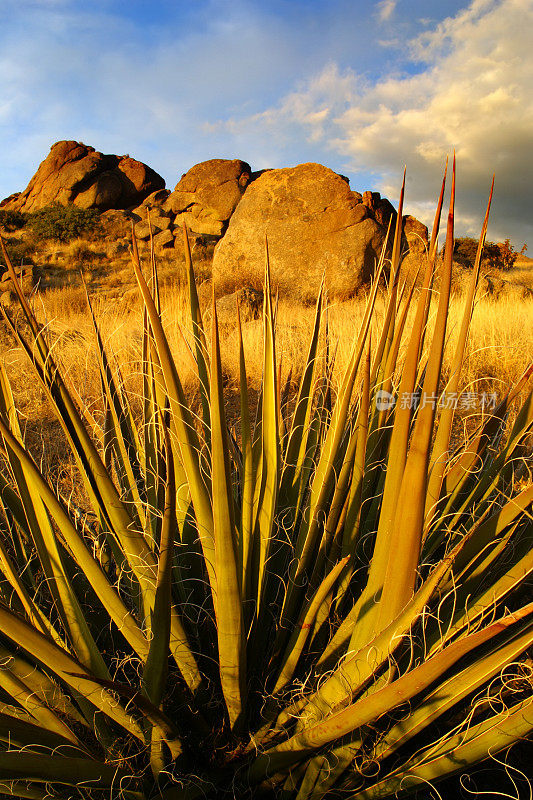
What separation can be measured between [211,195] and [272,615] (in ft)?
79.4

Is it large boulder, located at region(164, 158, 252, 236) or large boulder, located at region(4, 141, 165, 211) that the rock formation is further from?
large boulder, located at region(4, 141, 165, 211)

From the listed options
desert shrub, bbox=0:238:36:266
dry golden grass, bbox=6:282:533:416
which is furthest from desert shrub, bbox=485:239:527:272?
desert shrub, bbox=0:238:36:266

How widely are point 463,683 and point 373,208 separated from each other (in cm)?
1122

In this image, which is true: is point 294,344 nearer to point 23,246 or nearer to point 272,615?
point 272,615

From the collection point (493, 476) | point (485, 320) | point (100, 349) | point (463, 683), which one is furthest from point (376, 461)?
point (485, 320)

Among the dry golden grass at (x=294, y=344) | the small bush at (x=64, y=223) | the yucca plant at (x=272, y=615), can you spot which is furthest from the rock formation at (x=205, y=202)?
the yucca plant at (x=272, y=615)

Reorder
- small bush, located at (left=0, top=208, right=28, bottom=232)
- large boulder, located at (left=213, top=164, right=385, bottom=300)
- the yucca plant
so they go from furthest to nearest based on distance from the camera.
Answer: small bush, located at (left=0, top=208, right=28, bottom=232) → large boulder, located at (left=213, top=164, right=385, bottom=300) → the yucca plant

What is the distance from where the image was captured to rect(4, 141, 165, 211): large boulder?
28.4 meters

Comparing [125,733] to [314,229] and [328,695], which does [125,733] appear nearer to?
[328,695]

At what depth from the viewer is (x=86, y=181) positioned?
2889 cm

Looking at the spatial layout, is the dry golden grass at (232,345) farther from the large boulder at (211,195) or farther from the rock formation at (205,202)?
the large boulder at (211,195)

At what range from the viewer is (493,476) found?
141cm

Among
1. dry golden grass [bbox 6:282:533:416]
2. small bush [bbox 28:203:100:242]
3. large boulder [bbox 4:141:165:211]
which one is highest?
large boulder [bbox 4:141:165:211]

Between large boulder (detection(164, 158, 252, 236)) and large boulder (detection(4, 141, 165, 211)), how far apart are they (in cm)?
726
